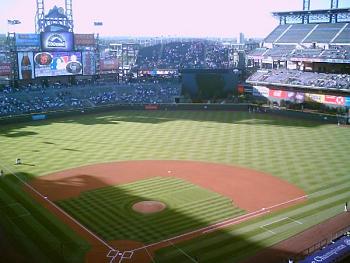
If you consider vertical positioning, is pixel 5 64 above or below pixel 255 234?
above

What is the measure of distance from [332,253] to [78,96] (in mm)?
61520

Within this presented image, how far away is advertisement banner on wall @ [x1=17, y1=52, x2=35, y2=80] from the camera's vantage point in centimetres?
6759

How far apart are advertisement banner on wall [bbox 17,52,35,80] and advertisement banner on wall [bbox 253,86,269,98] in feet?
130

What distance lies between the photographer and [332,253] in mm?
19203

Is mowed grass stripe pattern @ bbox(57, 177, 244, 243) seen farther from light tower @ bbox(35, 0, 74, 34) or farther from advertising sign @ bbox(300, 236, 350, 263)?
light tower @ bbox(35, 0, 74, 34)

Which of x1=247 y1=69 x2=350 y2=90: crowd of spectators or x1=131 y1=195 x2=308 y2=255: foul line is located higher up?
x1=247 y1=69 x2=350 y2=90: crowd of spectators

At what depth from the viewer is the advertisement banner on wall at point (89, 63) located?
251ft

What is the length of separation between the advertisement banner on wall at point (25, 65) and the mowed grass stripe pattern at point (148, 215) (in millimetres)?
43457

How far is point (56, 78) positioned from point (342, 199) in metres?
60.0

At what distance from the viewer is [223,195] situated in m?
30.3

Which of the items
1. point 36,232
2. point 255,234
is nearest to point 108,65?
point 36,232

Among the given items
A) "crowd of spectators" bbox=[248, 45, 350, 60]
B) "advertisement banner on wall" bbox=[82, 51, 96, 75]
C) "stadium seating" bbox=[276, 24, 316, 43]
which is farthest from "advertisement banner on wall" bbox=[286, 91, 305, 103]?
"advertisement banner on wall" bbox=[82, 51, 96, 75]

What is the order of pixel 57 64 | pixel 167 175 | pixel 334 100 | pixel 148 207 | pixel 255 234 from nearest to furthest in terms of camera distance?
pixel 255 234 < pixel 148 207 < pixel 167 175 < pixel 334 100 < pixel 57 64

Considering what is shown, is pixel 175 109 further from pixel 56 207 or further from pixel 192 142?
pixel 56 207
